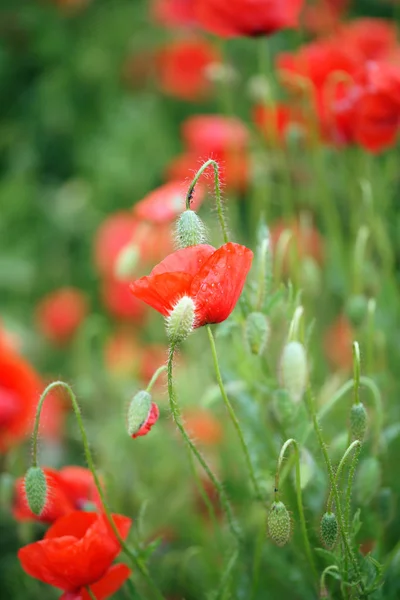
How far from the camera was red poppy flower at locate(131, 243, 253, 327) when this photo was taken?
0.85 m

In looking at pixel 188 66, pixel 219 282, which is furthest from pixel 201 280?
pixel 188 66

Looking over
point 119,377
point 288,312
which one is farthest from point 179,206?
point 119,377

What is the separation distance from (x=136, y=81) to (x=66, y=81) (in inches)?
9.7

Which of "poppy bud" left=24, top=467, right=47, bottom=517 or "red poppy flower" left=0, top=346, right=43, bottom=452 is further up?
"poppy bud" left=24, top=467, right=47, bottom=517

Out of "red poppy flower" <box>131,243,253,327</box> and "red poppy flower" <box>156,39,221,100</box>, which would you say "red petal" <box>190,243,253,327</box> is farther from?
"red poppy flower" <box>156,39,221,100</box>

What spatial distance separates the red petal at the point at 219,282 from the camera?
852 mm

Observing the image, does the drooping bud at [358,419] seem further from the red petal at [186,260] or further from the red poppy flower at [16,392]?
the red poppy flower at [16,392]

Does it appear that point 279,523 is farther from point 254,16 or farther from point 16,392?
point 254,16

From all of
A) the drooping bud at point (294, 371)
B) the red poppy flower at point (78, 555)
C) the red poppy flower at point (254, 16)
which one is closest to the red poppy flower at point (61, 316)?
the red poppy flower at point (254, 16)

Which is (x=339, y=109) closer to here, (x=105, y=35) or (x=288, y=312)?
(x=288, y=312)

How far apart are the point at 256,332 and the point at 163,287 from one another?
0.60 feet

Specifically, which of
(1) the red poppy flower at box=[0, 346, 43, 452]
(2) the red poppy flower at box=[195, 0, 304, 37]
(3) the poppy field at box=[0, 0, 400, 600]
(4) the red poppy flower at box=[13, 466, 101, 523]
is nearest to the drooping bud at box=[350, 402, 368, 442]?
(3) the poppy field at box=[0, 0, 400, 600]

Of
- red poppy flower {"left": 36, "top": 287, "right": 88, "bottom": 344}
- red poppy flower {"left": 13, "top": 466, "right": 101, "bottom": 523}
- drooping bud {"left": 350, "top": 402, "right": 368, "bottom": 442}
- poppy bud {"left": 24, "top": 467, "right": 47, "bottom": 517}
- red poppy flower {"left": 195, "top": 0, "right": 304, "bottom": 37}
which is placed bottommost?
red poppy flower {"left": 36, "top": 287, "right": 88, "bottom": 344}

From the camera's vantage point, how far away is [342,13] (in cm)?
245
